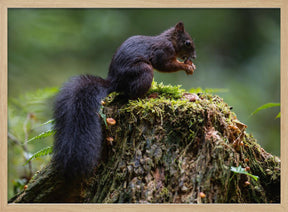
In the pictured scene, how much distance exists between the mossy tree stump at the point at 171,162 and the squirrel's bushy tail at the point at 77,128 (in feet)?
0.50

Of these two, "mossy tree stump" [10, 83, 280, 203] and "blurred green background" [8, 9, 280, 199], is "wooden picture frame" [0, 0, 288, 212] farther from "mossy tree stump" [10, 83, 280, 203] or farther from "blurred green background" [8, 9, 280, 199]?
"blurred green background" [8, 9, 280, 199]

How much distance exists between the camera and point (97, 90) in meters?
2.05

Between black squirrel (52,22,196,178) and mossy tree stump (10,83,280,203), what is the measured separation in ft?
0.50

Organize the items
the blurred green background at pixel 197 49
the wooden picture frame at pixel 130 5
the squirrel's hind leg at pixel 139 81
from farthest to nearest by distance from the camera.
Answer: the blurred green background at pixel 197 49 → the squirrel's hind leg at pixel 139 81 → the wooden picture frame at pixel 130 5

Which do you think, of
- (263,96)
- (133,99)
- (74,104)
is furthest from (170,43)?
(263,96)

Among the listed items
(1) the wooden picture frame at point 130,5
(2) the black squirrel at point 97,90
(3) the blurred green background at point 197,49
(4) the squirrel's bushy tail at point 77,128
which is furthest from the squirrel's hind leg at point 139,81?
(3) the blurred green background at point 197,49

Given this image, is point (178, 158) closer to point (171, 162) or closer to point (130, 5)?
point (171, 162)

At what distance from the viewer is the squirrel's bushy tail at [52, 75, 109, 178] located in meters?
1.64

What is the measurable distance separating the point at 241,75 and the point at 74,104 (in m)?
3.65

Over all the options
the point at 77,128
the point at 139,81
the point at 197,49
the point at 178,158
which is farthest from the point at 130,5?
the point at 197,49

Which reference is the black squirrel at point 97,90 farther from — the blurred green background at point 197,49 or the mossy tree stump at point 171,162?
the blurred green background at point 197,49

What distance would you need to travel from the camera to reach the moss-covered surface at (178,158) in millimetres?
1645

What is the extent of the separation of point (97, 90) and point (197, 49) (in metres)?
2.63

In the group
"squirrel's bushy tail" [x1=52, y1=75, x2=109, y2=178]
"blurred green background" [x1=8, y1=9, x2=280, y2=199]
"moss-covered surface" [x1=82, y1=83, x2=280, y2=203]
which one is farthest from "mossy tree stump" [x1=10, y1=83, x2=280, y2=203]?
"blurred green background" [x1=8, y1=9, x2=280, y2=199]
